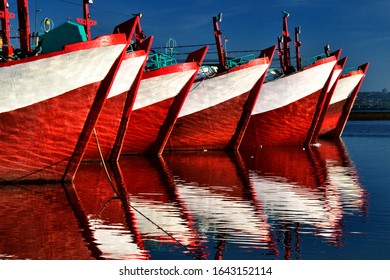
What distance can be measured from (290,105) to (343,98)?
12.6 m

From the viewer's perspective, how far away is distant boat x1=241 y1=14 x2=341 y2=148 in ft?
99.6

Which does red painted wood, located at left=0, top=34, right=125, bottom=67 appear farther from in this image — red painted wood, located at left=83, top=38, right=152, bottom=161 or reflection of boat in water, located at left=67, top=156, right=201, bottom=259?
red painted wood, located at left=83, top=38, right=152, bottom=161

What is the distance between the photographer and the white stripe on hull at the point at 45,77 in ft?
48.1

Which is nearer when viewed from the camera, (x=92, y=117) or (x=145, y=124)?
(x=92, y=117)

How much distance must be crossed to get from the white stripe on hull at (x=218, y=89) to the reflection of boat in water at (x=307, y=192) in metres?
2.96

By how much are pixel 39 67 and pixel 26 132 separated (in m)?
1.63

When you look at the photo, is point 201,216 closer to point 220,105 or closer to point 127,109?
point 127,109

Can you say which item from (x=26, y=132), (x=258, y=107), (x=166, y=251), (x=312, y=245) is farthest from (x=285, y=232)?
(x=258, y=107)

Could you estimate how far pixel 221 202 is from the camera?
43.4 ft

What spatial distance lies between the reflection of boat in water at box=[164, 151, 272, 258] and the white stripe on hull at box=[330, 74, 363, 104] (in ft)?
63.9

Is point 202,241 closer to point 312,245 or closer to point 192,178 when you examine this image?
point 312,245

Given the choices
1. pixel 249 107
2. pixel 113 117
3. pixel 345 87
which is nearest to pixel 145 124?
pixel 113 117

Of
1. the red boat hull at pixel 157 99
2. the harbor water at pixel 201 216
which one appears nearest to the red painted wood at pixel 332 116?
the red boat hull at pixel 157 99

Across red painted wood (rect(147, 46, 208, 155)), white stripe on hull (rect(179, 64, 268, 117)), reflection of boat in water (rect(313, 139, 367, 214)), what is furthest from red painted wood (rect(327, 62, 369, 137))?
red painted wood (rect(147, 46, 208, 155))
